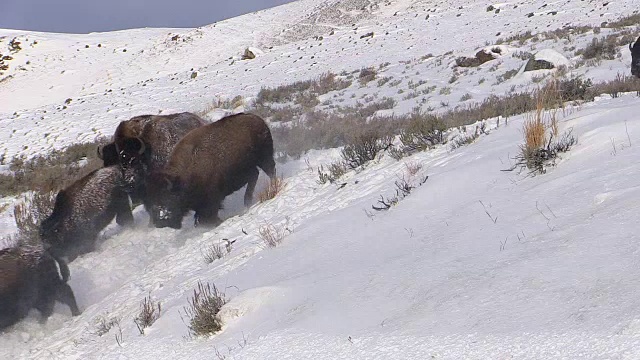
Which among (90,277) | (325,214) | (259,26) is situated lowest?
(90,277)

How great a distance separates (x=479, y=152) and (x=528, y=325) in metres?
3.71

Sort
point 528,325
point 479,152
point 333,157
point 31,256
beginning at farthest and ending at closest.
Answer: point 333,157, point 31,256, point 479,152, point 528,325

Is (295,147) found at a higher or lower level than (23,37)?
lower

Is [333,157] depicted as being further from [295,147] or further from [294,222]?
[294,222]

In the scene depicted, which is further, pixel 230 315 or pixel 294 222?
pixel 294 222

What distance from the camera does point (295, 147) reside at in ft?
36.3

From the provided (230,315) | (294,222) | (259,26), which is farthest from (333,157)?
(259,26)

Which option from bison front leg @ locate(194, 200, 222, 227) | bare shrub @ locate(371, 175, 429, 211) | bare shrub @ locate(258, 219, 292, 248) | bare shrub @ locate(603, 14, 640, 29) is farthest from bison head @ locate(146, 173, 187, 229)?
bare shrub @ locate(603, 14, 640, 29)

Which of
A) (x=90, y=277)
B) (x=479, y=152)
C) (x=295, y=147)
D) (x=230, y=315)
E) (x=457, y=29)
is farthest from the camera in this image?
(x=457, y=29)

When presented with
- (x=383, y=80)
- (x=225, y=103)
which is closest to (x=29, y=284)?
(x=383, y=80)

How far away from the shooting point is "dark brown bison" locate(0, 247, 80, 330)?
6352 mm

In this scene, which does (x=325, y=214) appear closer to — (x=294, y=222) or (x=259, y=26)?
(x=294, y=222)

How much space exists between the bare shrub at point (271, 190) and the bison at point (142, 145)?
5.17 feet

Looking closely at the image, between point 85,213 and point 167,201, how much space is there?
119 centimetres
